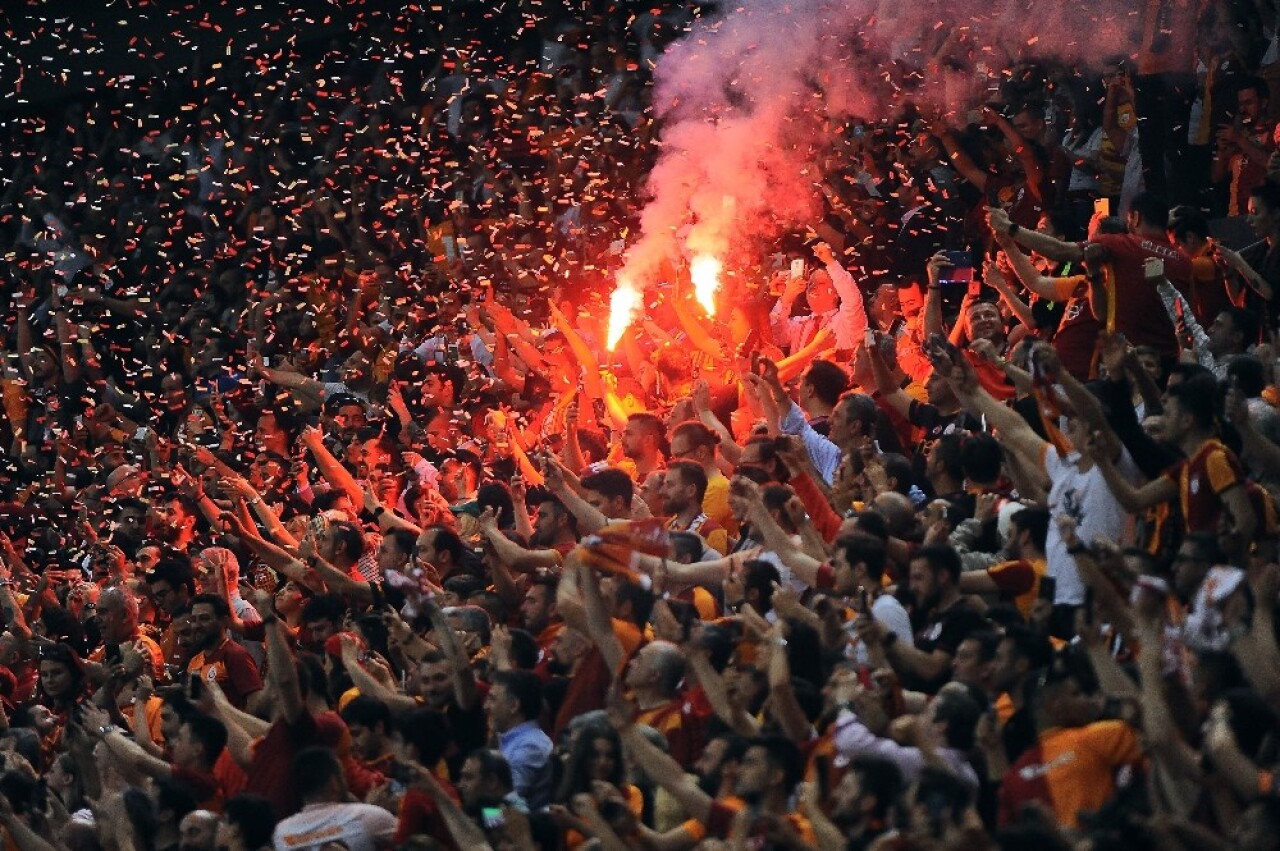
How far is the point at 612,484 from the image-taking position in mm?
8742

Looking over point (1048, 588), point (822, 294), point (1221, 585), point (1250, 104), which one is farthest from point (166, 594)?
point (1221, 585)

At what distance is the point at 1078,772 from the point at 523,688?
2.28m

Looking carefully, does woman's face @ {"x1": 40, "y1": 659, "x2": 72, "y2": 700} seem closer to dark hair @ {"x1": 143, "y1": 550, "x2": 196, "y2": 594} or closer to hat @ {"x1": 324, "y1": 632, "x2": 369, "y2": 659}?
dark hair @ {"x1": 143, "y1": 550, "x2": 196, "y2": 594}

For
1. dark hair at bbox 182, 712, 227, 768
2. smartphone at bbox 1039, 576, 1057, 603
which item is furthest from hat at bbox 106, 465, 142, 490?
smartphone at bbox 1039, 576, 1057, 603

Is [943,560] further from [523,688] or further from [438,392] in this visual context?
[438,392]

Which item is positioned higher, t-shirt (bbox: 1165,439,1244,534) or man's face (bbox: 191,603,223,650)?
t-shirt (bbox: 1165,439,1244,534)

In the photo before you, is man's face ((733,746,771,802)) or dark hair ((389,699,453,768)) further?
dark hair ((389,699,453,768))

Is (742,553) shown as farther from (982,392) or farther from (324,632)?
(324,632)

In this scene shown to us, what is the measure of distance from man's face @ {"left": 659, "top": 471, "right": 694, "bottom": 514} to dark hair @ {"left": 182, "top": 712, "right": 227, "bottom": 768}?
75.8 inches

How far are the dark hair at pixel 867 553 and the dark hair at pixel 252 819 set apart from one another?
187 cm

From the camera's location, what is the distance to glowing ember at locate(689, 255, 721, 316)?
1163cm

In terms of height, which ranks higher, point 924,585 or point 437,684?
point 924,585

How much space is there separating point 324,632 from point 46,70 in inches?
481

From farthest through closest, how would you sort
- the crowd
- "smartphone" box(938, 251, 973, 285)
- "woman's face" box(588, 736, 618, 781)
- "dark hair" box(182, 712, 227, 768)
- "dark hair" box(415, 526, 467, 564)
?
"smartphone" box(938, 251, 973, 285), "dark hair" box(415, 526, 467, 564), "dark hair" box(182, 712, 227, 768), "woman's face" box(588, 736, 618, 781), the crowd
